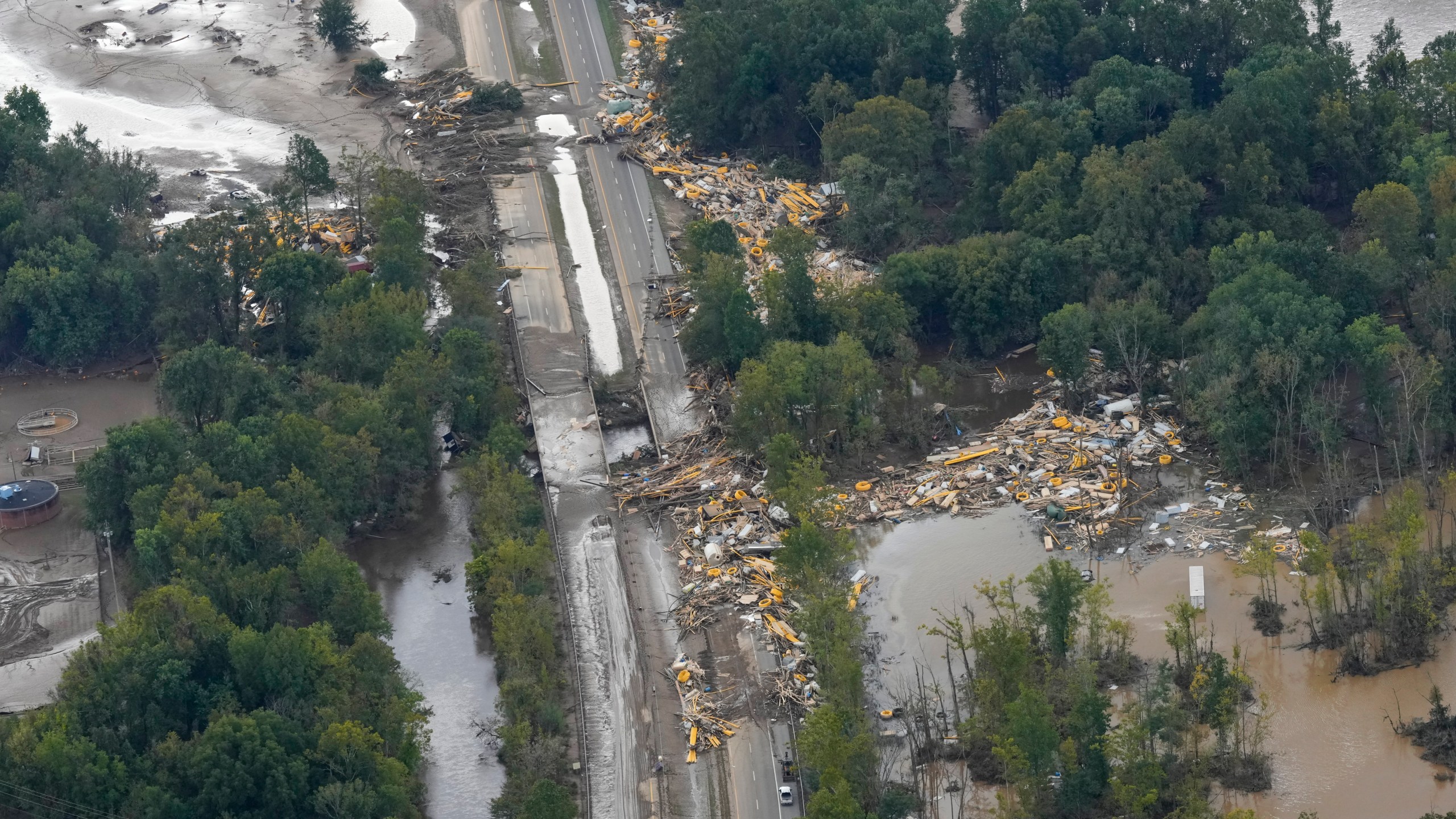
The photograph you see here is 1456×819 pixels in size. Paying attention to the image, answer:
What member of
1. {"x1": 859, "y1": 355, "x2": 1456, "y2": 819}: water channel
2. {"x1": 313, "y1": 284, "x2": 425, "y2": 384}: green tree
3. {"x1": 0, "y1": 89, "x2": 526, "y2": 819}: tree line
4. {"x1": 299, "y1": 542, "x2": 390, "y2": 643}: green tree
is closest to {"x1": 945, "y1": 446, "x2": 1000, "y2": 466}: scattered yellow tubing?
{"x1": 859, "y1": 355, "x2": 1456, "y2": 819}: water channel

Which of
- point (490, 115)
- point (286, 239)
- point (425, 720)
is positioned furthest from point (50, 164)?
point (425, 720)

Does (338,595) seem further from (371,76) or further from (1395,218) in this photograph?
(371,76)

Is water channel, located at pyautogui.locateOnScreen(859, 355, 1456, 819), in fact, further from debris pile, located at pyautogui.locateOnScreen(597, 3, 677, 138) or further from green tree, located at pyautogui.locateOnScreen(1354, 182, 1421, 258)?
debris pile, located at pyautogui.locateOnScreen(597, 3, 677, 138)

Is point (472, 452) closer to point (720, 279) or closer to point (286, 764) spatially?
point (720, 279)

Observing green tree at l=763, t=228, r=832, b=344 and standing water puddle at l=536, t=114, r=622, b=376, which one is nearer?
green tree at l=763, t=228, r=832, b=344

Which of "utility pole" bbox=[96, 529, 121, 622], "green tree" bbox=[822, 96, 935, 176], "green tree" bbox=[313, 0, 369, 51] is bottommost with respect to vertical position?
"utility pole" bbox=[96, 529, 121, 622]

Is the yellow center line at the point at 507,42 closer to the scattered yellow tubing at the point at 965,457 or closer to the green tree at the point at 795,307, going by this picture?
the green tree at the point at 795,307

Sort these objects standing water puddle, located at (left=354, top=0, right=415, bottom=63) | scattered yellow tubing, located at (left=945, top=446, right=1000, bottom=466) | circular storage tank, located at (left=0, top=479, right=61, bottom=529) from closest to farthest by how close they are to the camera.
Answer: circular storage tank, located at (left=0, top=479, right=61, bottom=529) < scattered yellow tubing, located at (left=945, top=446, right=1000, bottom=466) < standing water puddle, located at (left=354, top=0, right=415, bottom=63)
